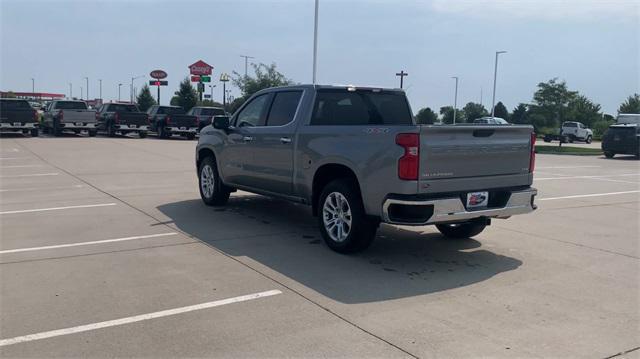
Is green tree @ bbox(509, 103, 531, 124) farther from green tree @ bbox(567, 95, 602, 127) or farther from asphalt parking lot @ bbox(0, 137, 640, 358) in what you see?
asphalt parking lot @ bbox(0, 137, 640, 358)

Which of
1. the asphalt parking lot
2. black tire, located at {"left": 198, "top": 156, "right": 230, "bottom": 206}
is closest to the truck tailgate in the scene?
the asphalt parking lot

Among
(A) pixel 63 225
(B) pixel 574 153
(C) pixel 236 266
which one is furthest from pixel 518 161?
(B) pixel 574 153

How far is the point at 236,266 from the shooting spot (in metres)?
5.81

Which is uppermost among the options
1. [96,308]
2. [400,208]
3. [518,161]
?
[518,161]

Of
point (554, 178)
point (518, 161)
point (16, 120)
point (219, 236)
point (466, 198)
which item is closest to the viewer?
point (466, 198)

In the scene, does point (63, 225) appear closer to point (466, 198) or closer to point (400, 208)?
point (400, 208)

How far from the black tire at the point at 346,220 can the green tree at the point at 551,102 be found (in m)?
54.5

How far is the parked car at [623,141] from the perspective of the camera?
2600 centimetres

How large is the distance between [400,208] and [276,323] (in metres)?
1.96

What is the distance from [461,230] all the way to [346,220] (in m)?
Answer: 1.84

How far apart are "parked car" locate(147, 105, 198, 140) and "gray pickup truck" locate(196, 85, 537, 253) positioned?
23686 mm

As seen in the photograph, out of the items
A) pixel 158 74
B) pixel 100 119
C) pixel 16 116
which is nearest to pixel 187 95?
pixel 158 74

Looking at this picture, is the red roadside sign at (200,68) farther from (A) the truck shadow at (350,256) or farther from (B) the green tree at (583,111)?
(A) the truck shadow at (350,256)

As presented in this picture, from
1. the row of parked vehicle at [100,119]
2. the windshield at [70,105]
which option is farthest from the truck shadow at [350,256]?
the windshield at [70,105]
